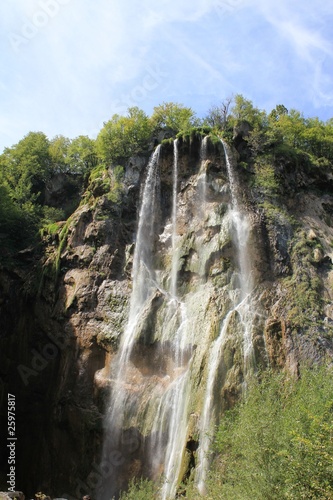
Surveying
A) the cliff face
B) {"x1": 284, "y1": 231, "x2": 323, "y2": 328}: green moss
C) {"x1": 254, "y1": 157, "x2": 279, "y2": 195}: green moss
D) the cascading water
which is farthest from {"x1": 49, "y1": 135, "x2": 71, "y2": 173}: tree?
{"x1": 284, "y1": 231, "x2": 323, "y2": 328}: green moss

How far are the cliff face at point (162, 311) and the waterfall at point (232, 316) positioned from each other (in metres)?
0.09

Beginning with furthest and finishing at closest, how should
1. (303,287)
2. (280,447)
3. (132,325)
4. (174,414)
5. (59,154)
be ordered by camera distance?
(59,154) < (132,325) < (303,287) < (174,414) < (280,447)

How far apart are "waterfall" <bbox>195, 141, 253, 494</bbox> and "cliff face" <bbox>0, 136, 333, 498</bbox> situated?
95 millimetres

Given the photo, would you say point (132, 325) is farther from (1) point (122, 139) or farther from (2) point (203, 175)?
(1) point (122, 139)

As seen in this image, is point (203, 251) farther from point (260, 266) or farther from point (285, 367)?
point (285, 367)

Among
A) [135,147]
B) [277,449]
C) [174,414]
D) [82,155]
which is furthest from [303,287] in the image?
[82,155]

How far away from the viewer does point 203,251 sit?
27766 mm

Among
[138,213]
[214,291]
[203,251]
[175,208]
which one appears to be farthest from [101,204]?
[214,291]

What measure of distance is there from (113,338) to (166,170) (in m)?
13.6

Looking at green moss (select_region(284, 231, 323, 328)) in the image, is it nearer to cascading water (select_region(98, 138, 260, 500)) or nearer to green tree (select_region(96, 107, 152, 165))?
cascading water (select_region(98, 138, 260, 500))

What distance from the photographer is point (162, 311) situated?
25.9 m

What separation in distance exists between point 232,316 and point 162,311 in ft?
14.5

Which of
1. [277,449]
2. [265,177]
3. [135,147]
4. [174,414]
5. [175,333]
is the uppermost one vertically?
[135,147]

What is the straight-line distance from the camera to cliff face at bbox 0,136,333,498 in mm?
22469
